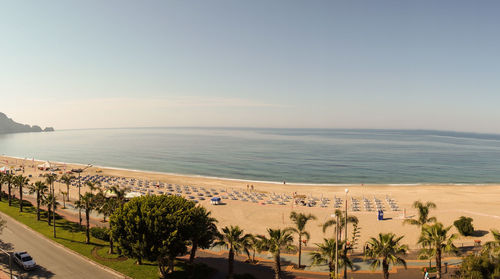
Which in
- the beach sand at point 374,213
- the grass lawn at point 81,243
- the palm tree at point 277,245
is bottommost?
the beach sand at point 374,213

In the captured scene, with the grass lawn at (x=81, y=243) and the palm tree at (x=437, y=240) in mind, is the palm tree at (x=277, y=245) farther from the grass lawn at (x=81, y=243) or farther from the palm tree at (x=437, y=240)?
the palm tree at (x=437, y=240)

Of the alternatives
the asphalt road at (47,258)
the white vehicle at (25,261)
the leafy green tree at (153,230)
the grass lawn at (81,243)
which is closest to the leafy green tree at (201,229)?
the leafy green tree at (153,230)

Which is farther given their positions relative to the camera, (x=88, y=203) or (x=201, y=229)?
(x=88, y=203)

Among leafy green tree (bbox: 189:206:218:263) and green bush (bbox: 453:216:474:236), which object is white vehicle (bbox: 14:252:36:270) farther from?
green bush (bbox: 453:216:474:236)

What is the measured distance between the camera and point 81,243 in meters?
32.3

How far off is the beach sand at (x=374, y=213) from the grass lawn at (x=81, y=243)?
46.2 feet

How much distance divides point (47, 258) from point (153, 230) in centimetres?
1513

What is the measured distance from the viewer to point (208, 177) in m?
92.6

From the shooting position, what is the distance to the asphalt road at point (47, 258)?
81.4ft

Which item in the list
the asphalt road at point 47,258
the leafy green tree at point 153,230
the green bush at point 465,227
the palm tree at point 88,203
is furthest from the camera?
the green bush at point 465,227

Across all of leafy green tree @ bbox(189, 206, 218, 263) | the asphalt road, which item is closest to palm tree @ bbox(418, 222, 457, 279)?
leafy green tree @ bbox(189, 206, 218, 263)

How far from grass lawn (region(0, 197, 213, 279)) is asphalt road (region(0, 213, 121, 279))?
2.86ft

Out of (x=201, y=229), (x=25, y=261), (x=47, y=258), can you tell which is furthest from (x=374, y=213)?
(x=25, y=261)

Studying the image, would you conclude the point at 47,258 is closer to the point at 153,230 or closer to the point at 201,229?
the point at 153,230
